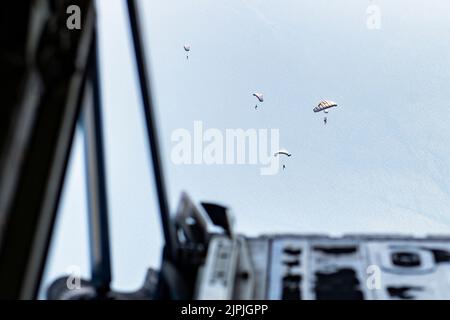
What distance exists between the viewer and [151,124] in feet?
30.0

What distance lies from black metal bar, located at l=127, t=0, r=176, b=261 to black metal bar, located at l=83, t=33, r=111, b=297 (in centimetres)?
79

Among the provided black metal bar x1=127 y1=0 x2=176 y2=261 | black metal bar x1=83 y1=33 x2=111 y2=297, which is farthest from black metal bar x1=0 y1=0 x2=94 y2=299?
black metal bar x1=127 y1=0 x2=176 y2=261

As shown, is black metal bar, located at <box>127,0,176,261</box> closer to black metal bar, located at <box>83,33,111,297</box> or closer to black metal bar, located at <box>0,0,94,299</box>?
black metal bar, located at <box>83,33,111,297</box>

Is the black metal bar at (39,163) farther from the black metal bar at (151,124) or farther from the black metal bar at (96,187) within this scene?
the black metal bar at (151,124)

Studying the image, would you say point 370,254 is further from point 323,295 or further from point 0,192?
point 0,192

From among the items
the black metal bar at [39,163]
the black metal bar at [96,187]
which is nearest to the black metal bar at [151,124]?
the black metal bar at [96,187]

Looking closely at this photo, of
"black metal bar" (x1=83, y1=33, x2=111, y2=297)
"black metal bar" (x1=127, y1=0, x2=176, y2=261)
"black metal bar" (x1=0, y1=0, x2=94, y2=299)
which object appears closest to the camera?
"black metal bar" (x1=0, y1=0, x2=94, y2=299)

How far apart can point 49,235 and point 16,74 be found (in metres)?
1.72

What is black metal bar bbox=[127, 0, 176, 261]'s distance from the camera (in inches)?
325

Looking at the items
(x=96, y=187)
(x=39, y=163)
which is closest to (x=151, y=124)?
(x=96, y=187)

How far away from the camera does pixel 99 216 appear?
902 centimetres

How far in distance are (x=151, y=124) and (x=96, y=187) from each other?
1081mm
